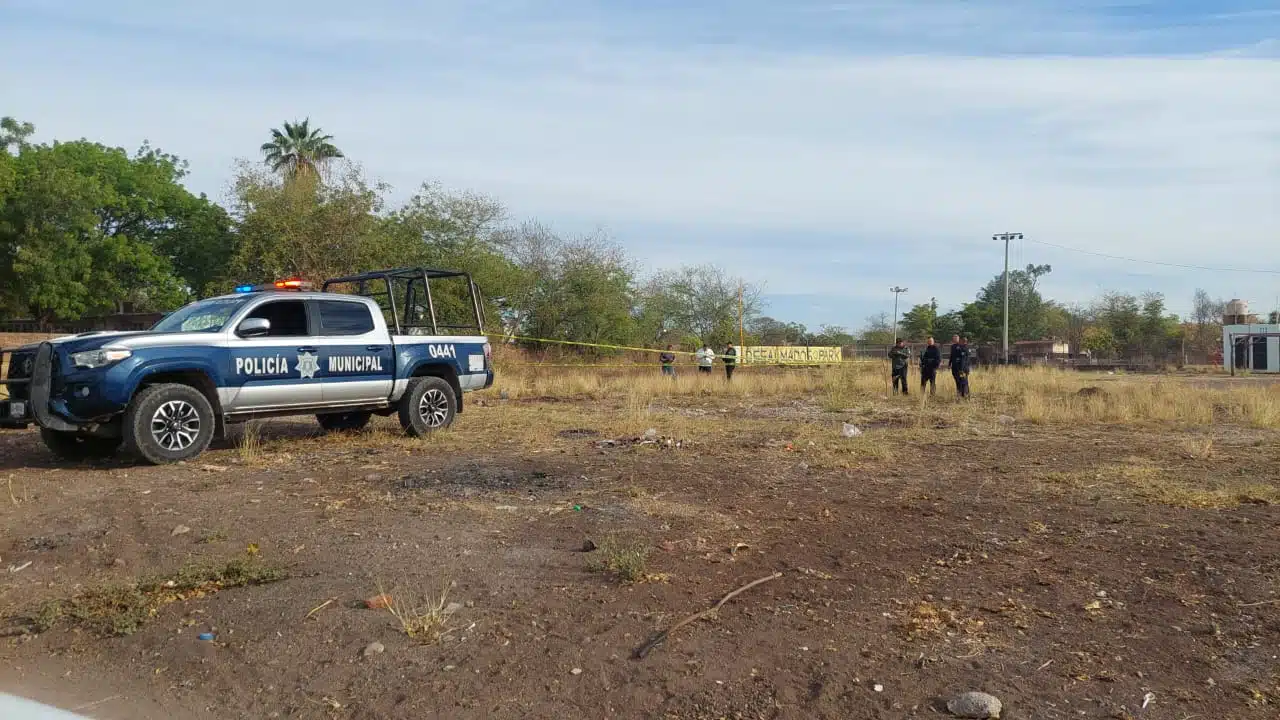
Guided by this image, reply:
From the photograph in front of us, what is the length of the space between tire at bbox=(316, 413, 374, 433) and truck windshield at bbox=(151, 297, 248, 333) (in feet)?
8.36

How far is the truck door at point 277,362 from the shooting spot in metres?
9.55

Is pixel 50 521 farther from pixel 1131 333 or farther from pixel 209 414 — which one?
pixel 1131 333

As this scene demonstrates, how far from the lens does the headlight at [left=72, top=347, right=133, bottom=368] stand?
840 centimetres

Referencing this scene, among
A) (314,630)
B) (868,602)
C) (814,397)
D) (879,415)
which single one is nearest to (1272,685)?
(868,602)

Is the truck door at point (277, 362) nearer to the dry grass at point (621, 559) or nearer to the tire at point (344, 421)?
the tire at point (344, 421)

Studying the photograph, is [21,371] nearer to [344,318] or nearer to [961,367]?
[344,318]

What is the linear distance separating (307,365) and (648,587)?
6569 mm

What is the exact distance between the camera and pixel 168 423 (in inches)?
353

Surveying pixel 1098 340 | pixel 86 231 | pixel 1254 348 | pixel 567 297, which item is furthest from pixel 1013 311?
pixel 86 231

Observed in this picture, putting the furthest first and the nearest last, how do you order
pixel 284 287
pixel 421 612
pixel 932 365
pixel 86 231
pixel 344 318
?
pixel 86 231 < pixel 932 365 < pixel 284 287 < pixel 344 318 < pixel 421 612

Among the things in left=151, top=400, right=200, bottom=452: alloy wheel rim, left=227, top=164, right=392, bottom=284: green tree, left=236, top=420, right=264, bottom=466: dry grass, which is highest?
left=227, top=164, right=392, bottom=284: green tree

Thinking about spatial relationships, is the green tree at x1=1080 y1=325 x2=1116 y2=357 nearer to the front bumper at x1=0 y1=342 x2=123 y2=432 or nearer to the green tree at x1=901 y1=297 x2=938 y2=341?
the green tree at x1=901 y1=297 x2=938 y2=341

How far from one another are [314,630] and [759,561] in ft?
8.40

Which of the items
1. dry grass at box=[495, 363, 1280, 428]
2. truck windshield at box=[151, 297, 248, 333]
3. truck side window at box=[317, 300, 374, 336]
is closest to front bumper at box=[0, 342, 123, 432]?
truck windshield at box=[151, 297, 248, 333]
